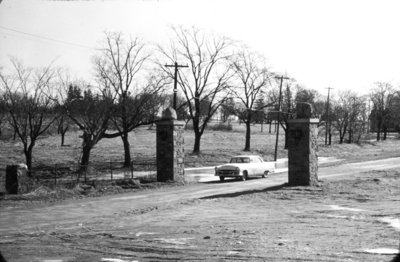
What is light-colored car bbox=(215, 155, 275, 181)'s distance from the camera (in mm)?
25078

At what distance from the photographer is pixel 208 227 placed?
429 inches

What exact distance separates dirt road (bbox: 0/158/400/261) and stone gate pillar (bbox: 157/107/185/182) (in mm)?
3763

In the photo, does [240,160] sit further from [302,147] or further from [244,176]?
[302,147]

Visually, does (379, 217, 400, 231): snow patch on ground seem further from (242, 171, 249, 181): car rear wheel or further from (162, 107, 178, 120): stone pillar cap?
(242, 171, 249, 181): car rear wheel

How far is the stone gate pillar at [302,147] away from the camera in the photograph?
19.6 m

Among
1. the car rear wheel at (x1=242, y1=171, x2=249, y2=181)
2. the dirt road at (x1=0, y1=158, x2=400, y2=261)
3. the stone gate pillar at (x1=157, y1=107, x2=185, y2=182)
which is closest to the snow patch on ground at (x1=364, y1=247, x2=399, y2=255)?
the dirt road at (x1=0, y1=158, x2=400, y2=261)

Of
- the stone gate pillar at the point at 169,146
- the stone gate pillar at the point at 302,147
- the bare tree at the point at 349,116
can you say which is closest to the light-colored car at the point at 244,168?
the stone gate pillar at the point at 169,146

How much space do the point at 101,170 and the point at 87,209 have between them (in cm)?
1607

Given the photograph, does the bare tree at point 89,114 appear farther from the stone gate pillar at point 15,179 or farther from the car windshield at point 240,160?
the stone gate pillar at point 15,179

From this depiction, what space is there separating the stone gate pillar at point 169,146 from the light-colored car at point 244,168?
3.81 metres

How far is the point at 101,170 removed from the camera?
30.5 m

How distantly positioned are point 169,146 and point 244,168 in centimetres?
578

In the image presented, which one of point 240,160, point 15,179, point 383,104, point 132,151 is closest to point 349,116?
point 383,104

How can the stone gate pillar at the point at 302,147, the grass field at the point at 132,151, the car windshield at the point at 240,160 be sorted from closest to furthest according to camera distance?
the stone gate pillar at the point at 302,147
the car windshield at the point at 240,160
the grass field at the point at 132,151
